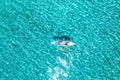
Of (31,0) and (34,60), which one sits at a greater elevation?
(31,0)

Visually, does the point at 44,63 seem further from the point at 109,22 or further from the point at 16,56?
the point at 109,22

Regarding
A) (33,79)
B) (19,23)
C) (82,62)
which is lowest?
(33,79)

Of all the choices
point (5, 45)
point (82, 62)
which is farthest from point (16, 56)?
point (82, 62)

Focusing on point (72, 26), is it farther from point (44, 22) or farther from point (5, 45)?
point (5, 45)

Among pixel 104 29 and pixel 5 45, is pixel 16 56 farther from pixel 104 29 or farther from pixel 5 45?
pixel 104 29

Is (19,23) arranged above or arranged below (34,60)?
above

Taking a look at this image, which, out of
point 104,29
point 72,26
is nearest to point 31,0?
point 72,26
